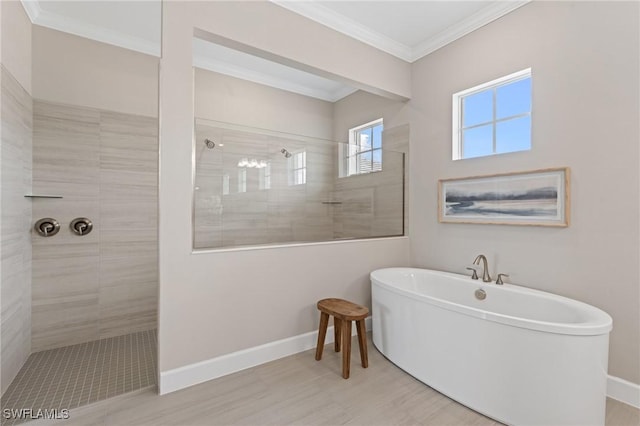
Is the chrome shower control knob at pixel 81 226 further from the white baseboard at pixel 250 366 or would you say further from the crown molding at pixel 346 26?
the crown molding at pixel 346 26

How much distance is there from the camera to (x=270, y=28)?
2.37 metres

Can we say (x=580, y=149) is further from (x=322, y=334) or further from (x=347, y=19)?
(x=322, y=334)

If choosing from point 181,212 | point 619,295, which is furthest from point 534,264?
point 181,212

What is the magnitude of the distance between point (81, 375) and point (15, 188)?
53.6 inches

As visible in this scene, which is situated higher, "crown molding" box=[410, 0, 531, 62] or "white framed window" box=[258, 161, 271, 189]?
"crown molding" box=[410, 0, 531, 62]

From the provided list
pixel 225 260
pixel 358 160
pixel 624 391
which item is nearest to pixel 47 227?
pixel 225 260

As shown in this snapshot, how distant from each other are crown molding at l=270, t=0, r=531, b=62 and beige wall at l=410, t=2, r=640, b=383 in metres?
0.08

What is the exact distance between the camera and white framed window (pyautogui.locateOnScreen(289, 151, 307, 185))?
3162 mm

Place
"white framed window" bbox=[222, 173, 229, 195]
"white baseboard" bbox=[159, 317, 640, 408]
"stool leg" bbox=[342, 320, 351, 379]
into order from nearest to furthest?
"white baseboard" bbox=[159, 317, 640, 408]
"stool leg" bbox=[342, 320, 351, 379]
"white framed window" bbox=[222, 173, 229, 195]

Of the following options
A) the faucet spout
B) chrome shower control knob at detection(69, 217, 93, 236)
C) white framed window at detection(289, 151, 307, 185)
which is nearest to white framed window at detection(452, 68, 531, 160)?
the faucet spout

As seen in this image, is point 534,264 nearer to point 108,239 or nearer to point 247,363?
point 247,363

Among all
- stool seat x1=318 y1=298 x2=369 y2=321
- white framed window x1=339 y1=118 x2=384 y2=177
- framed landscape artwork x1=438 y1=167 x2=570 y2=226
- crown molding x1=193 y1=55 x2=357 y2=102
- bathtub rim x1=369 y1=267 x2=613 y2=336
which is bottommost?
stool seat x1=318 y1=298 x2=369 y2=321

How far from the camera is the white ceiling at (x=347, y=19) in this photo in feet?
7.77

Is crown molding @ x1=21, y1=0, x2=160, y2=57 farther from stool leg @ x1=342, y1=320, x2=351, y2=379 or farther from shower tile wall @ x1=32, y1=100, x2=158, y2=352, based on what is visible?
stool leg @ x1=342, y1=320, x2=351, y2=379
